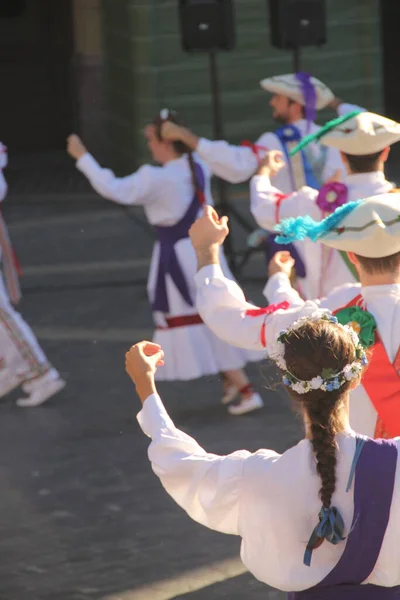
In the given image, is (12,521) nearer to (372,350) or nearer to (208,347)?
(208,347)

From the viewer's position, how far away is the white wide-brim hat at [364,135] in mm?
5191

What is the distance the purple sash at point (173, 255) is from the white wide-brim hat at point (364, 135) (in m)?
1.93

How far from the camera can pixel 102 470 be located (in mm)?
6453

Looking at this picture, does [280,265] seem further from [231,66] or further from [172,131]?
[231,66]

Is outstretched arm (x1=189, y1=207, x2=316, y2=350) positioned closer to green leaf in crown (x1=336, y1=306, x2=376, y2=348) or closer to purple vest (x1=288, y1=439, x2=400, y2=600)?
green leaf in crown (x1=336, y1=306, x2=376, y2=348)

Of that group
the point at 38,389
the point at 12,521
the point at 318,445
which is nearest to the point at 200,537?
the point at 12,521

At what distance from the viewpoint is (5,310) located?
289 inches

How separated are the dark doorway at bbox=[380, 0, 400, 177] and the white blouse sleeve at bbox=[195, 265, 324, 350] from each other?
13691 mm

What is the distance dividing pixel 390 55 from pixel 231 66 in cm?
406

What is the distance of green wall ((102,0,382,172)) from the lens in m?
13.9

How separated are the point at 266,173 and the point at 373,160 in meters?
0.45

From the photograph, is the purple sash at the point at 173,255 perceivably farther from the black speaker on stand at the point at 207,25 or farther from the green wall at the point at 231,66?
the green wall at the point at 231,66

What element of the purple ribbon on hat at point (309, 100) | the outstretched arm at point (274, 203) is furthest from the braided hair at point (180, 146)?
the outstretched arm at point (274, 203)

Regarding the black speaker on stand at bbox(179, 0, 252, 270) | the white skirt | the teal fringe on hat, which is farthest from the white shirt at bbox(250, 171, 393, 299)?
the black speaker on stand at bbox(179, 0, 252, 270)
